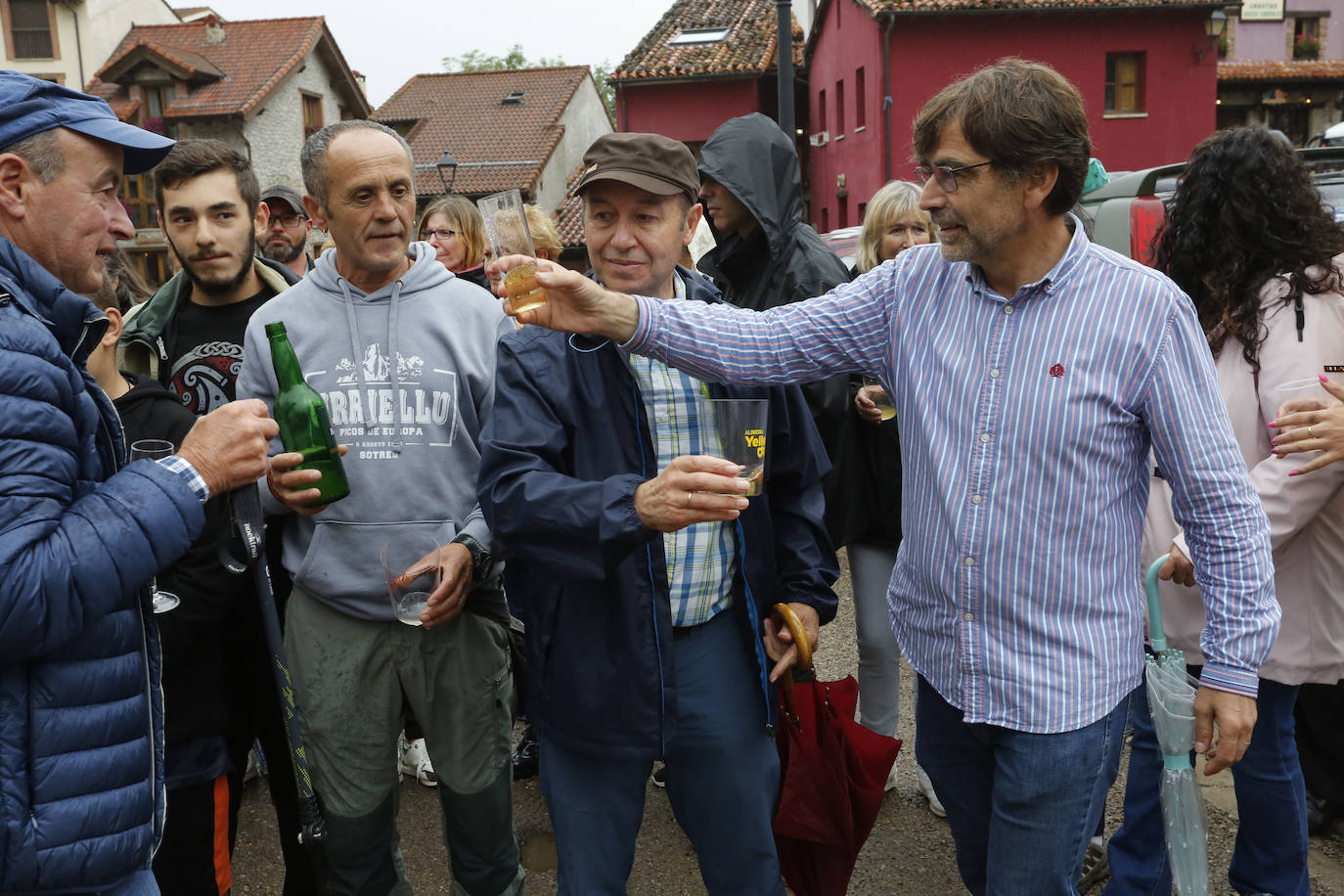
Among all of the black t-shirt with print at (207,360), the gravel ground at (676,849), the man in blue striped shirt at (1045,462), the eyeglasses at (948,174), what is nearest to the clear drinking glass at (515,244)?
the man in blue striped shirt at (1045,462)

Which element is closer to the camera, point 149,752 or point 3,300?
point 3,300

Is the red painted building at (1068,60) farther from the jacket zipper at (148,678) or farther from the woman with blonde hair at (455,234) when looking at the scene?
the jacket zipper at (148,678)

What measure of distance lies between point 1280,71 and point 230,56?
33075 millimetres

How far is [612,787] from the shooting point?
93.7 inches

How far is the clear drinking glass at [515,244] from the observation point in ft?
7.09

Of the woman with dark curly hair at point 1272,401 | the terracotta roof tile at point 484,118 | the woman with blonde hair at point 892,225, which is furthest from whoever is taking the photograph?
the terracotta roof tile at point 484,118

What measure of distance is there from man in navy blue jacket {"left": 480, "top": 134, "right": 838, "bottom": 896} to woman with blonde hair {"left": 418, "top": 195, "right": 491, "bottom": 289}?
3330 millimetres

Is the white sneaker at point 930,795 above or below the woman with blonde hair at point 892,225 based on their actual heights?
below

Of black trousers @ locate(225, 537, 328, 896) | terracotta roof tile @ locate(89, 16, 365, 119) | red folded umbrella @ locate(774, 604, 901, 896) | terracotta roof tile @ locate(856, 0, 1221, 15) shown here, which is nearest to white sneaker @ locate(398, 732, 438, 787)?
black trousers @ locate(225, 537, 328, 896)

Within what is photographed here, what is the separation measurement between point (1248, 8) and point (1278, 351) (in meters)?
39.1

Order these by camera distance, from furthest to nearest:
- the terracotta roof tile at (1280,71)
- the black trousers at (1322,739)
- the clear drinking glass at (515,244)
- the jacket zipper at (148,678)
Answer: the terracotta roof tile at (1280,71) < the black trousers at (1322,739) < the clear drinking glass at (515,244) < the jacket zipper at (148,678)

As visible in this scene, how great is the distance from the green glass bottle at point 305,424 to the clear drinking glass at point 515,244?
2.61 feet

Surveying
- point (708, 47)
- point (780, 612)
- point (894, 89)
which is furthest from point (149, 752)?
point (708, 47)

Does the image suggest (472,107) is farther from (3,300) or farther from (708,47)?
(3,300)
